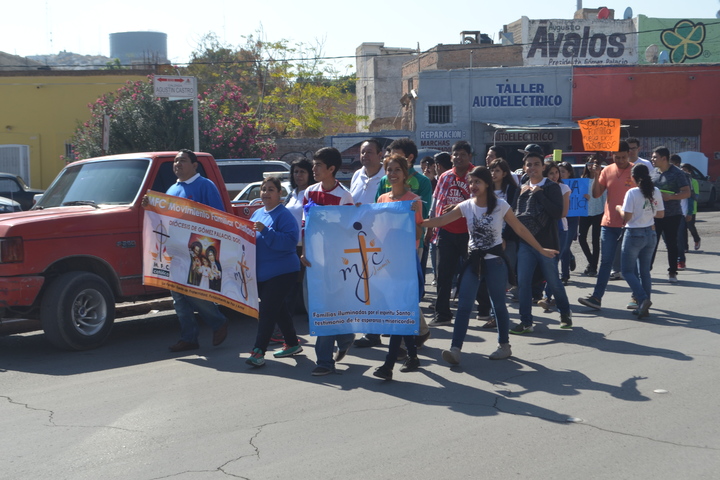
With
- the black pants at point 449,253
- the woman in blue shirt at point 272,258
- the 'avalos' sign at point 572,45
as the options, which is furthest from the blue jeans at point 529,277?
the 'avalos' sign at point 572,45

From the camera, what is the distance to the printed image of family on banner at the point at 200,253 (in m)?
7.43

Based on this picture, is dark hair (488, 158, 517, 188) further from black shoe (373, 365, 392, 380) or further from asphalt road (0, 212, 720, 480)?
black shoe (373, 365, 392, 380)

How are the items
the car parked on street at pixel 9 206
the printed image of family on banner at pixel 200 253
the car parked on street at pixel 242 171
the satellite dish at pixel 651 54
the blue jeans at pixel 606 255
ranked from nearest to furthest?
the printed image of family on banner at pixel 200 253 → the blue jeans at pixel 606 255 → the car parked on street at pixel 9 206 → the car parked on street at pixel 242 171 → the satellite dish at pixel 651 54

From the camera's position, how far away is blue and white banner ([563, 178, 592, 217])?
506 inches

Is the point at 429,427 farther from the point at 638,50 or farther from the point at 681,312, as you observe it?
the point at 638,50

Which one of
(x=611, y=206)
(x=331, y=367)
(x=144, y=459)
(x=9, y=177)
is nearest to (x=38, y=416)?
(x=144, y=459)

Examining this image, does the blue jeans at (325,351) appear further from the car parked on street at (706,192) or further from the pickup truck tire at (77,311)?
the car parked on street at (706,192)

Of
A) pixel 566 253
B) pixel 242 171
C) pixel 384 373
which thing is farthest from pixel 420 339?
pixel 242 171

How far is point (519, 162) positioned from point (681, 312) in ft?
78.8

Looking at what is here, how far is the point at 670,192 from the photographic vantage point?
1134cm

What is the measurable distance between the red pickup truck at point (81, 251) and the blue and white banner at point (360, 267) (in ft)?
8.41

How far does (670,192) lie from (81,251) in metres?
8.00

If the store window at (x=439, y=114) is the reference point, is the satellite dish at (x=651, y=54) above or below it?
above

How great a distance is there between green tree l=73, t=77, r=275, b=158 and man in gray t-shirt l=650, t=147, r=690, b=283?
1666 centimetres
